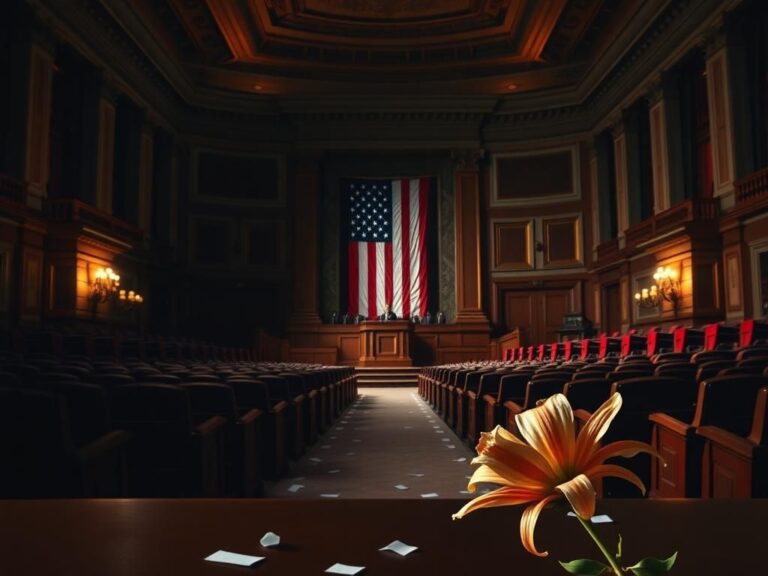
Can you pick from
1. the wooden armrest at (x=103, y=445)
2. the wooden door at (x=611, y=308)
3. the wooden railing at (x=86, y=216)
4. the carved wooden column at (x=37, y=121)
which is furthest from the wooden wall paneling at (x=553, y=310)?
the wooden armrest at (x=103, y=445)

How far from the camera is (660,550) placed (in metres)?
0.82

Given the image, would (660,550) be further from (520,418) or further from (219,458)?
(219,458)

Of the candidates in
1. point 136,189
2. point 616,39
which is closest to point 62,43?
point 136,189

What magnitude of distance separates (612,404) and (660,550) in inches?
12.4

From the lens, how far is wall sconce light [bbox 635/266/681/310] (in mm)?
14883

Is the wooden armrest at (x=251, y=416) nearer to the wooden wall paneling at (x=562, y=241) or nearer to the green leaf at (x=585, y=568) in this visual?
the green leaf at (x=585, y=568)

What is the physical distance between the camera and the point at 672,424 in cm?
287

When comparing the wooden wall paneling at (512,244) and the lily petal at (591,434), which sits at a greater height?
the wooden wall paneling at (512,244)

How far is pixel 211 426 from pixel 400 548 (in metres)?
2.68

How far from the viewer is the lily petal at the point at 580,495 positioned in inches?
20.3

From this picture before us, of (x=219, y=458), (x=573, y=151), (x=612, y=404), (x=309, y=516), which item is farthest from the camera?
(x=573, y=151)

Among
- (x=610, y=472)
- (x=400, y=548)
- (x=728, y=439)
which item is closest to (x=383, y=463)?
(x=728, y=439)

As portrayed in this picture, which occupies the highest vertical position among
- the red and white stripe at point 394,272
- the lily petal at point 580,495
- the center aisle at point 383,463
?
the red and white stripe at point 394,272

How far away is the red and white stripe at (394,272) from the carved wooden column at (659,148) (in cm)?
747
